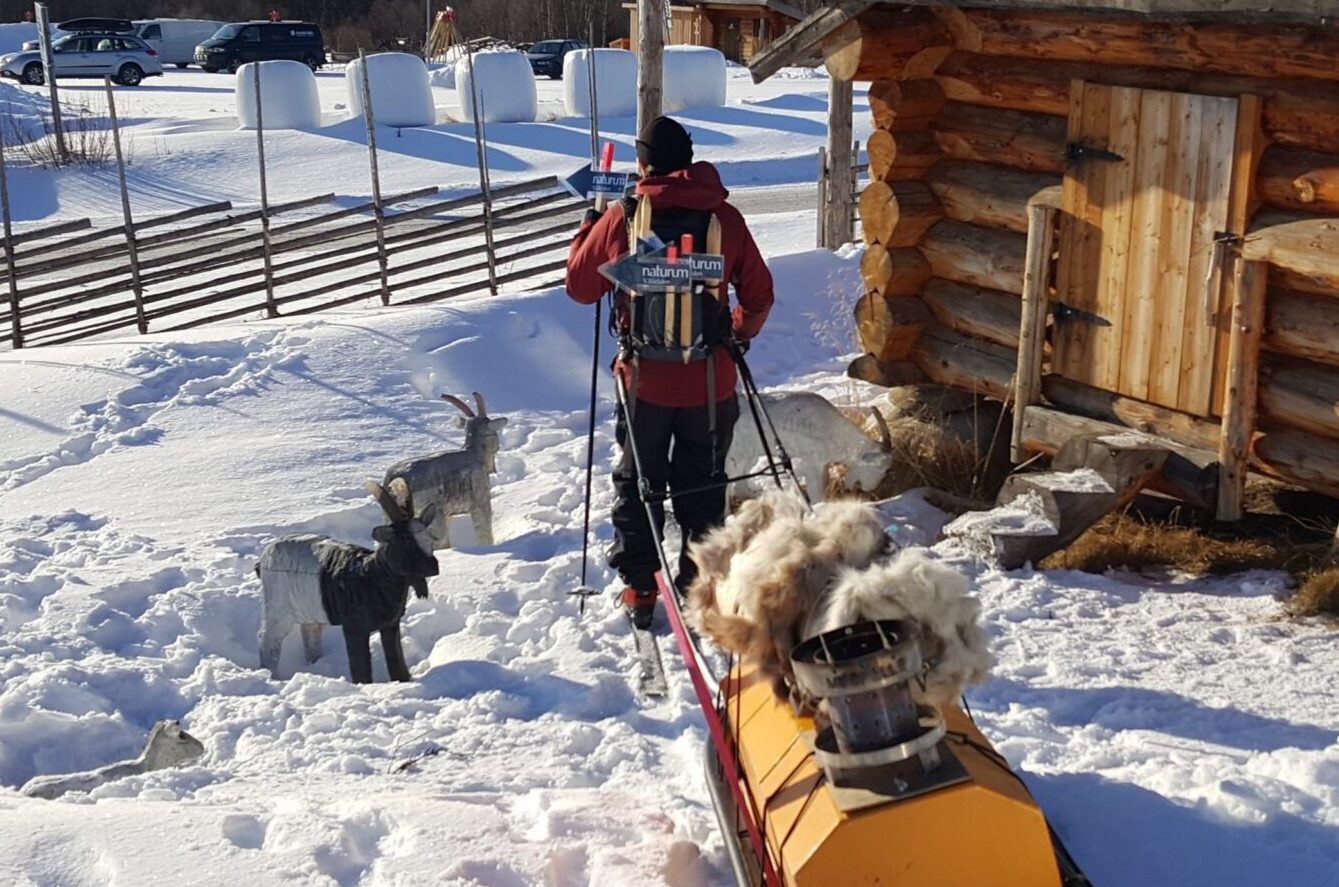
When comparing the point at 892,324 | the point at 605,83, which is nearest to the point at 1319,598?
the point at 892,324

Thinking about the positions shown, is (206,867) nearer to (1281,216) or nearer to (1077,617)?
(1077,617)

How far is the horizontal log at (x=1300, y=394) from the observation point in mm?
6363

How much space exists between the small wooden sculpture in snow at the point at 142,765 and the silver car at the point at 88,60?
3399 cm

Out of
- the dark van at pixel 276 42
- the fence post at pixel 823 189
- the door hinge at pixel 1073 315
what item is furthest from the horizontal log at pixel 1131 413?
the dark van at pixel 276 42

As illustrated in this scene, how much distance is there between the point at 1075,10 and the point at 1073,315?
157cm

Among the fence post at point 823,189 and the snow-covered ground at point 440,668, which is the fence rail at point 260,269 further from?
the snow-covered ground at point 440,668

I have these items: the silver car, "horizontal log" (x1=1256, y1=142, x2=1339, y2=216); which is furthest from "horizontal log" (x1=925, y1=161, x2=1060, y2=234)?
the silver car

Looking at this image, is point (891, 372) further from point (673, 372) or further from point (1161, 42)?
point (673, 372)

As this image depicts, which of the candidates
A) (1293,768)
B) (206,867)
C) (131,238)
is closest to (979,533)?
(1293,768)

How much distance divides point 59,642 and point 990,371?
4836 mm

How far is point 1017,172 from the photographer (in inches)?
309

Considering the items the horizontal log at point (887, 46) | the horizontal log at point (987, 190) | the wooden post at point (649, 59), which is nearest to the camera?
the horizontal log at point (887, 46)

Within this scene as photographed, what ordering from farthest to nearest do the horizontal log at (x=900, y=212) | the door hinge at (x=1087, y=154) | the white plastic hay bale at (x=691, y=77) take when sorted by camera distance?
the white plastic hay bale at (x=691, y=77) → the horizontal log at (x=900, y=212) → the door hinge at (x=1087, y=154)

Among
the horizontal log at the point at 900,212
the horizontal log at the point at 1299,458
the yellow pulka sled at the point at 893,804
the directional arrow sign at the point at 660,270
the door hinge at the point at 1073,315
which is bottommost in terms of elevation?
the horizontal log at the point at 1299,458
